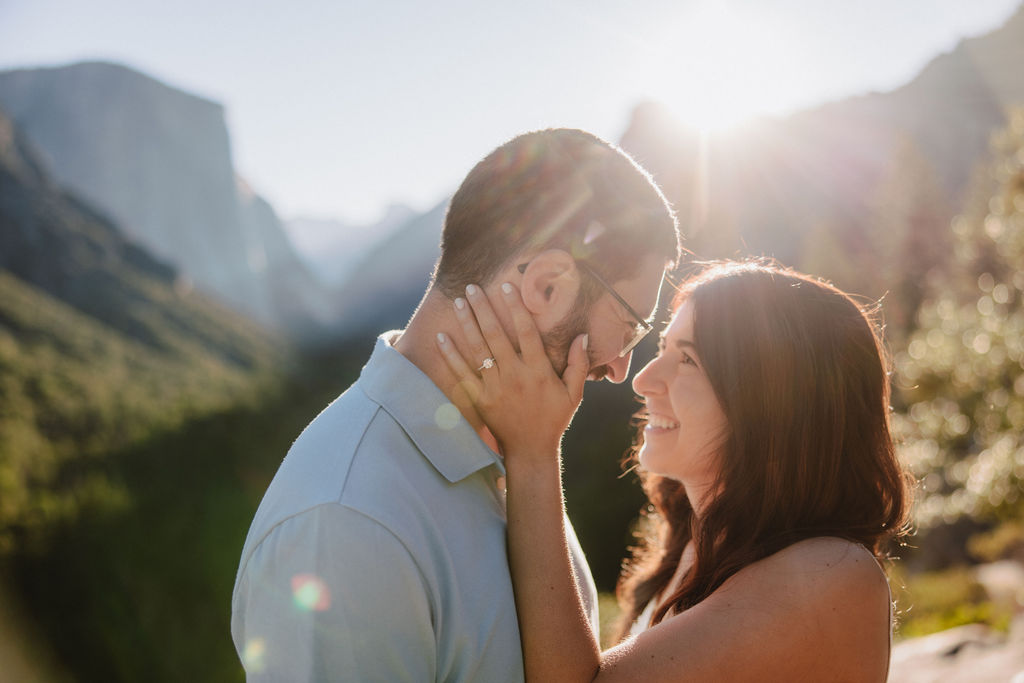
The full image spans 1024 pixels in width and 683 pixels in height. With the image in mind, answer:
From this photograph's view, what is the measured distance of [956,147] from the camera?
73.4 m

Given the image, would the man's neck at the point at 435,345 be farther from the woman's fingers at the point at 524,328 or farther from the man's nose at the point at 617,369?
the man's nose at the point at 617,369

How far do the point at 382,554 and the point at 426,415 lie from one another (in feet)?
1.46

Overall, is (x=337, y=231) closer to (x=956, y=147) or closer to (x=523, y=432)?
(x=956, y=147)

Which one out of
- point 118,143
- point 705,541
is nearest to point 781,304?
point 705,541

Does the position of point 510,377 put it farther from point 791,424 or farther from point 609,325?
point 791,424

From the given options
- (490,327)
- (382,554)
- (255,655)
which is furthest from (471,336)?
(255,655)

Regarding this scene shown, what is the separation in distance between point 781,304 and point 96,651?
48.9 feet

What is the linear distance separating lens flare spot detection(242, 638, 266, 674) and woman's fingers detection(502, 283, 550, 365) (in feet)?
3.32

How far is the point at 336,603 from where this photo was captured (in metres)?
1.36

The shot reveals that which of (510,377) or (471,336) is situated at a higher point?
(471,336)

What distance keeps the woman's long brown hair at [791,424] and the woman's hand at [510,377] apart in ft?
3.22

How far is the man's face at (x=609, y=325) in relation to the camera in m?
2.04

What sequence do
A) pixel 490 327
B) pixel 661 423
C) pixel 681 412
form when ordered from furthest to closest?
pixel 661 423 → pixel 681 412 → pixel 490 327

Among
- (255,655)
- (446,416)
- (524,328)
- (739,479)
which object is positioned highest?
(524,328)
